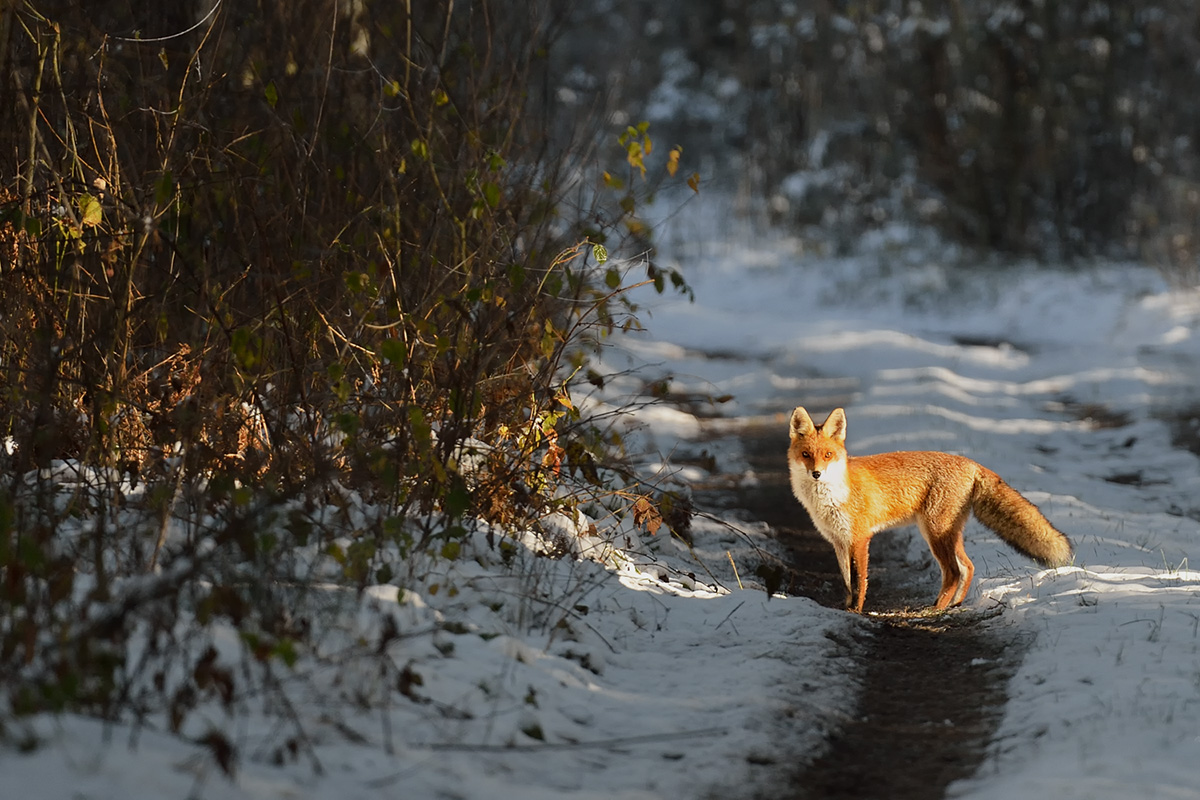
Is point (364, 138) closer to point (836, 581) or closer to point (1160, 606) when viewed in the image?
point (836, 581)

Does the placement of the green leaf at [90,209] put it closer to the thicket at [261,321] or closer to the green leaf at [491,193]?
the thicket at [261,321]

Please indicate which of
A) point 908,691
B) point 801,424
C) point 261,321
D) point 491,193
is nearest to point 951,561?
point 801,424

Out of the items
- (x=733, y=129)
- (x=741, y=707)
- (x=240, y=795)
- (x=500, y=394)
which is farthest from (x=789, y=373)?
(x=733, y=129)

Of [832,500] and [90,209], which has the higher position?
[90,209]

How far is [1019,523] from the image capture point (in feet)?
21.4

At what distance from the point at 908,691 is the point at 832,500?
1.70 meters

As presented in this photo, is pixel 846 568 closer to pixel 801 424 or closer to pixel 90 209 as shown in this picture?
pixel 801 424

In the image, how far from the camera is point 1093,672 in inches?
193

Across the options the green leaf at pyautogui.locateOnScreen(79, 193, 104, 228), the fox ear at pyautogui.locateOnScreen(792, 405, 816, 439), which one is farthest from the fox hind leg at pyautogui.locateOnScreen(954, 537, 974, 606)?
the green leaf at pyautogui.locateOnScreen(79, 193, 104, 228)

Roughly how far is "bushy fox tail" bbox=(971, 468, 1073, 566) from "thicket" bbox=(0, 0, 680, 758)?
233 cm

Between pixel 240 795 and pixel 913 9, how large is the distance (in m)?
23.6

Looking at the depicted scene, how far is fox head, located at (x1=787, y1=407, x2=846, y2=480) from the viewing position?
6516 mm

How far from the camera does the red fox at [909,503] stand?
6.50 meters

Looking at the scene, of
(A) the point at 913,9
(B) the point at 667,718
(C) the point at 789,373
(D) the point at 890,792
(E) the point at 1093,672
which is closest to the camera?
(D) the point at 890,792
